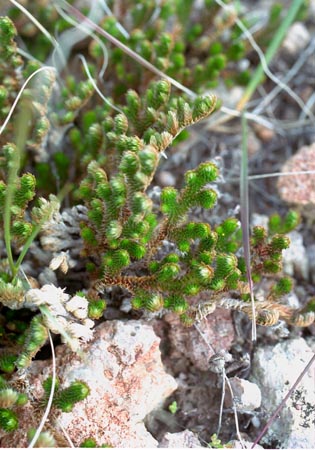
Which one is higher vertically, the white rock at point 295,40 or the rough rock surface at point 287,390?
the white rock at point 295,40

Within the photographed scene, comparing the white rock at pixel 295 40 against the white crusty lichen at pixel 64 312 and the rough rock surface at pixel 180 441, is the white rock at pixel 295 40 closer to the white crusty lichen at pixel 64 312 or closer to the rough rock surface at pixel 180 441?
the white crusty lichen at pixel 64 312

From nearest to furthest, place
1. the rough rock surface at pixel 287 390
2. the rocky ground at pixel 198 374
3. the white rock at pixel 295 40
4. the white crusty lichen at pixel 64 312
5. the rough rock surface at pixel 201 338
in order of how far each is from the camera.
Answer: the white crusty lichen at pixel 64 312, the rocky ground at pixel 198 374, the rough rock surface at pixel 287 390, the rough rock surface at pixel 201 338, the white rock at pixel 295 40

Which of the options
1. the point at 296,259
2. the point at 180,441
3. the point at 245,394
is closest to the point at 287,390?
the point at 245,394

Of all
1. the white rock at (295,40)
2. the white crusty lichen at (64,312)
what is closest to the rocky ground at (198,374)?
the white crusty lichen at (64,312)

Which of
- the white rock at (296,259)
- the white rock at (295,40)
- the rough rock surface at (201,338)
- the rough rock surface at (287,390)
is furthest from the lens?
the white rock at (295,40)

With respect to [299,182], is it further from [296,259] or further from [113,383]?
[113,383]

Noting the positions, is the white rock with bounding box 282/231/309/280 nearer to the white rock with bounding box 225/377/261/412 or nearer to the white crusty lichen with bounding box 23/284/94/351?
the white rock with bounding box 225/377/261/412

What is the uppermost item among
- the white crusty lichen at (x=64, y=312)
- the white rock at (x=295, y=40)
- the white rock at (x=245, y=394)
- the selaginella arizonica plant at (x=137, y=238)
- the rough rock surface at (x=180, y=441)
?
the white rock at (x=295, y=40)
